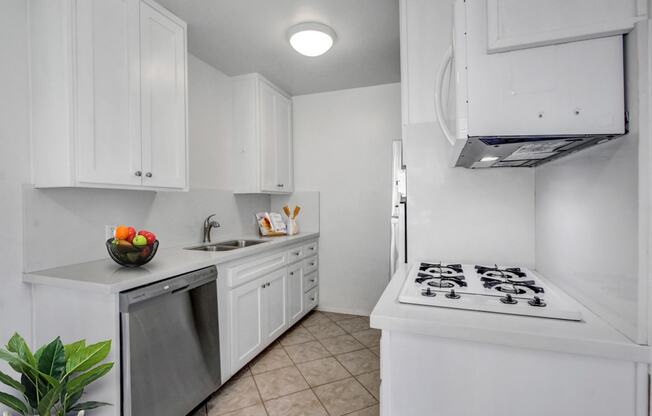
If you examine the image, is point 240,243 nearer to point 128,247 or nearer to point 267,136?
point 267,136

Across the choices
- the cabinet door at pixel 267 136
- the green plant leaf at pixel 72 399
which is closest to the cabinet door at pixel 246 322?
the green plant leaf at pixel 72 399

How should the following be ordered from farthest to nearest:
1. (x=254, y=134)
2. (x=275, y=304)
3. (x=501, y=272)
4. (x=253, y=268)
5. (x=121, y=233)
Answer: (x=254, y=134)
(x=275, y=304)
(x=253, y=268)
(x=121, y=233)
(x=501, y=272)

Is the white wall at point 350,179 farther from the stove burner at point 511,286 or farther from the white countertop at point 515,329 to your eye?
the white countertop at point 515,329

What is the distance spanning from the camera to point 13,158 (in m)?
1.50

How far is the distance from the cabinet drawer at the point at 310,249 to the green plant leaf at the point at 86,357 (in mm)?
2093

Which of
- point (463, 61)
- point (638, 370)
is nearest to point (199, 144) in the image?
point (463, 61)

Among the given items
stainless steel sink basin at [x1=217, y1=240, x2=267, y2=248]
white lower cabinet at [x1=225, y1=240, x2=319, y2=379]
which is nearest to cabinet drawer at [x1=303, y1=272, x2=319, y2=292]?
white lower cabinet at [x1=225, y1=240, x2=319, y2=379]

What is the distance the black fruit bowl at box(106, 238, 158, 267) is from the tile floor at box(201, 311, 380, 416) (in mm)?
964

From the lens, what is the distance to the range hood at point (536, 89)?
725mm

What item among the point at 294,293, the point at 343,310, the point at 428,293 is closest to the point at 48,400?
the point at 428,293

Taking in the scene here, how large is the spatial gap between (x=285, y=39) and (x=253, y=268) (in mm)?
1715

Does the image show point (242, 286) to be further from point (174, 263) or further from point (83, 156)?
point (83, 156)

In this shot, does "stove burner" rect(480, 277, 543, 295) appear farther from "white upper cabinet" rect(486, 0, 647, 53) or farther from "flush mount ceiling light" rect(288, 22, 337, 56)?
"flush mount ceiling light" rect(288, 22, 337, 56)

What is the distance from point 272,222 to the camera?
329 cm
